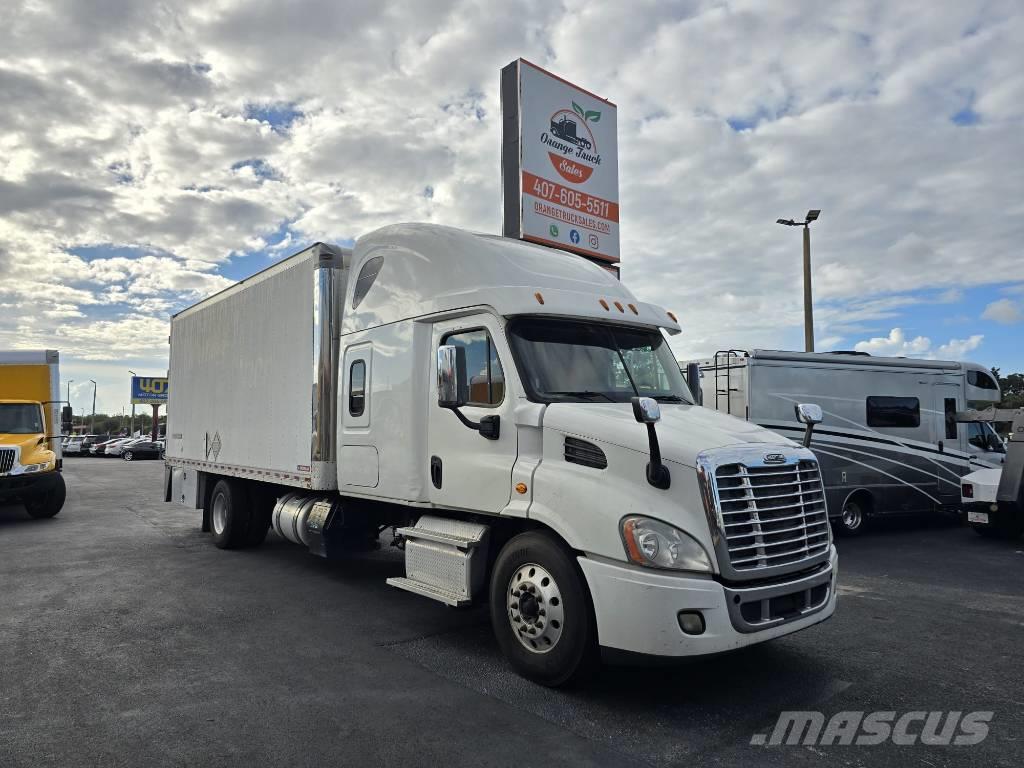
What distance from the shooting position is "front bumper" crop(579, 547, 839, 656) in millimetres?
4297

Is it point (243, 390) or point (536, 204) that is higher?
point (536, 204)

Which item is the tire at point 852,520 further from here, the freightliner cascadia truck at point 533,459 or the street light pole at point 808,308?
the freightliner cascadia truck at point 533,459

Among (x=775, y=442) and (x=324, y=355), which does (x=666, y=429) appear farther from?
(x=324, y=355)

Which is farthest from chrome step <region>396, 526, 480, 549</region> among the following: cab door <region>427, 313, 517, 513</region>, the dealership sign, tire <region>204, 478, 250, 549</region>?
the dealership sign

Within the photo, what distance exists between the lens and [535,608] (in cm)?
497

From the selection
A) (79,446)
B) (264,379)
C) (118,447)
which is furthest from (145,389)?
(264,379)

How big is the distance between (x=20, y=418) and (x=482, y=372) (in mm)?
13377

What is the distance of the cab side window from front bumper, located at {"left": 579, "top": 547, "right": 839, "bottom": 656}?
1513 millimetres

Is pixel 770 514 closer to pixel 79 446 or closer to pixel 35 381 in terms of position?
pixel 35 381

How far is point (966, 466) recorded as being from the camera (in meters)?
13.8

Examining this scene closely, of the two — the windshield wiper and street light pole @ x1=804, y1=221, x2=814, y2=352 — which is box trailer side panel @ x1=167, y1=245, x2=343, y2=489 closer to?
the windshield wiper

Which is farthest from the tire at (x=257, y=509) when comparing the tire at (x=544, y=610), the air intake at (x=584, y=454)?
the air intake at (x=584, y=454)

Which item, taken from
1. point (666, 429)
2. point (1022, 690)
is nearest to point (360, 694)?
point (666, 429)

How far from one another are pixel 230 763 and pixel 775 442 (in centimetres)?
393
